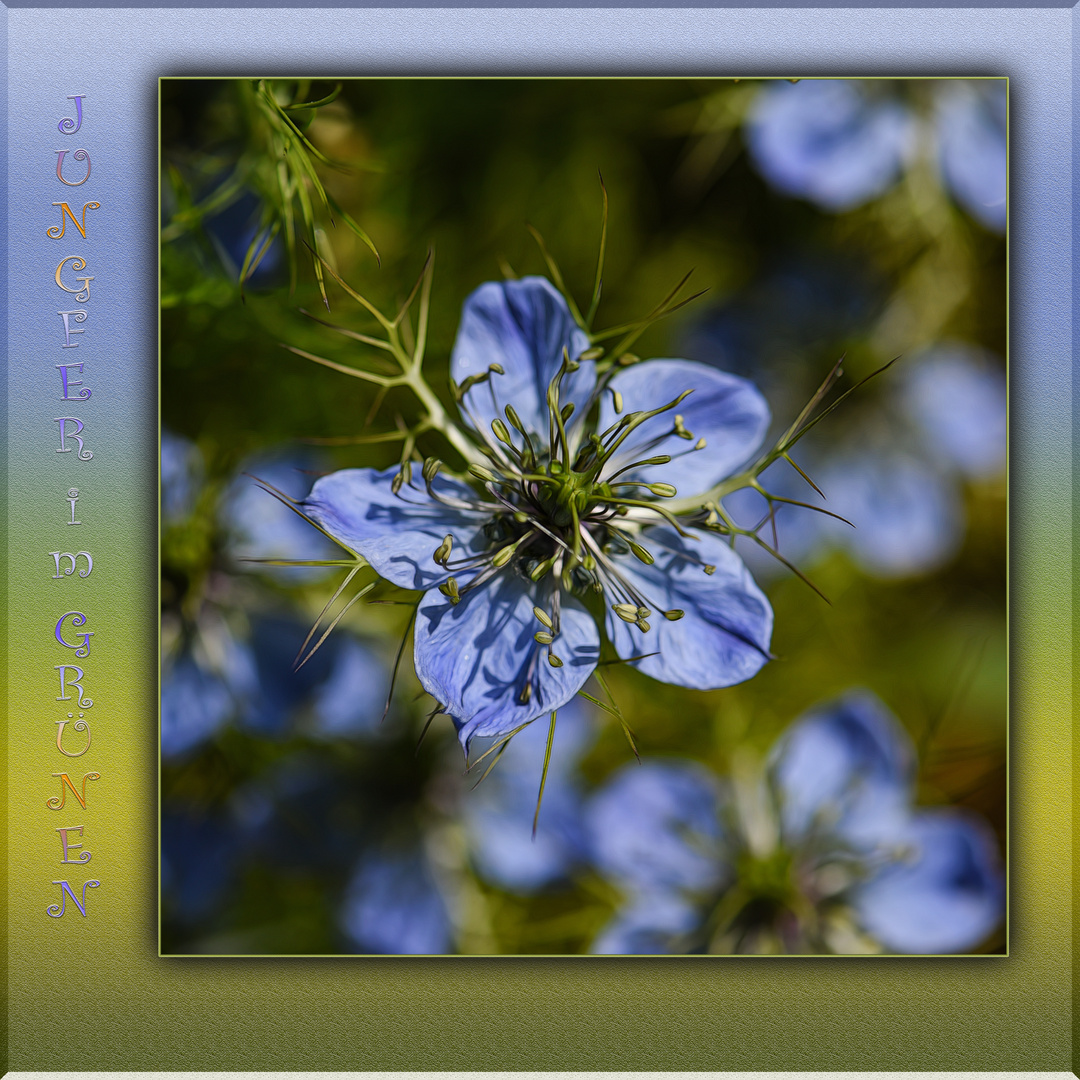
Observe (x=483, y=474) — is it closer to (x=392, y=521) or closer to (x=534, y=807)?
(x=392, y=521)

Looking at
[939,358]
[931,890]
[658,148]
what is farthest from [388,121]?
[931,890]

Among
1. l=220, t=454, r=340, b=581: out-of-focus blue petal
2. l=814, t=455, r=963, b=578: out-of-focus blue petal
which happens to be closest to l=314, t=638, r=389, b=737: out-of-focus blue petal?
l=220, t=454, r=340, b=581: out-of-focus blue petal

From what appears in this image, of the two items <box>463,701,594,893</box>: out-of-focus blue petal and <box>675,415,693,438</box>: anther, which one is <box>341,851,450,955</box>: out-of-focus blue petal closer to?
<box>463,701,594,893</box>: out-of-focus blue petal

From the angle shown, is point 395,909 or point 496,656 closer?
point 496,656

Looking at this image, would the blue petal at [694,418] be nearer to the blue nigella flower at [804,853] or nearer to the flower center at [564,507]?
the flower center at [564,507]

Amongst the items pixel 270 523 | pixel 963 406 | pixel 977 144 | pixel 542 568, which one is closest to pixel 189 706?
pixel 270 523
